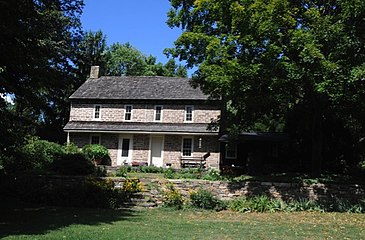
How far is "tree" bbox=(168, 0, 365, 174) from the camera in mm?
15734

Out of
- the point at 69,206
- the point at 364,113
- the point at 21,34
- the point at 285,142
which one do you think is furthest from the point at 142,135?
the point at 21,34

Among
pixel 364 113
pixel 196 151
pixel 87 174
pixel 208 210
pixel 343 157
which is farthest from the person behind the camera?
pixel 196 151

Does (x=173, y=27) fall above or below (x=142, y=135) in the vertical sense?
above

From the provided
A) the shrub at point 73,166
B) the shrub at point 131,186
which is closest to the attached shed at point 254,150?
the shrub at point 131,186

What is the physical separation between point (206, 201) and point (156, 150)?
52.8 feet

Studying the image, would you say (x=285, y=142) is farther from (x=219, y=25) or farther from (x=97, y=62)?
(x=97, y=62)

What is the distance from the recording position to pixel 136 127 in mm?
33188

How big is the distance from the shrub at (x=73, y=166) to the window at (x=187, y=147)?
1250 cm

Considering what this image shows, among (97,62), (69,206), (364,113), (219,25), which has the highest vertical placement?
(97,62)

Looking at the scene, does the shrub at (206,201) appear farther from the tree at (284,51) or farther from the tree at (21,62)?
the tree at (21,62)

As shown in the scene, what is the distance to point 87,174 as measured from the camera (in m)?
20.2

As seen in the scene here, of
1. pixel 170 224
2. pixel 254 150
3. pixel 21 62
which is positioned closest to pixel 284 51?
pixel 170 224

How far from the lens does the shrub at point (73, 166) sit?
65.7 feet

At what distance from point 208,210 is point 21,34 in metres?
9.89
